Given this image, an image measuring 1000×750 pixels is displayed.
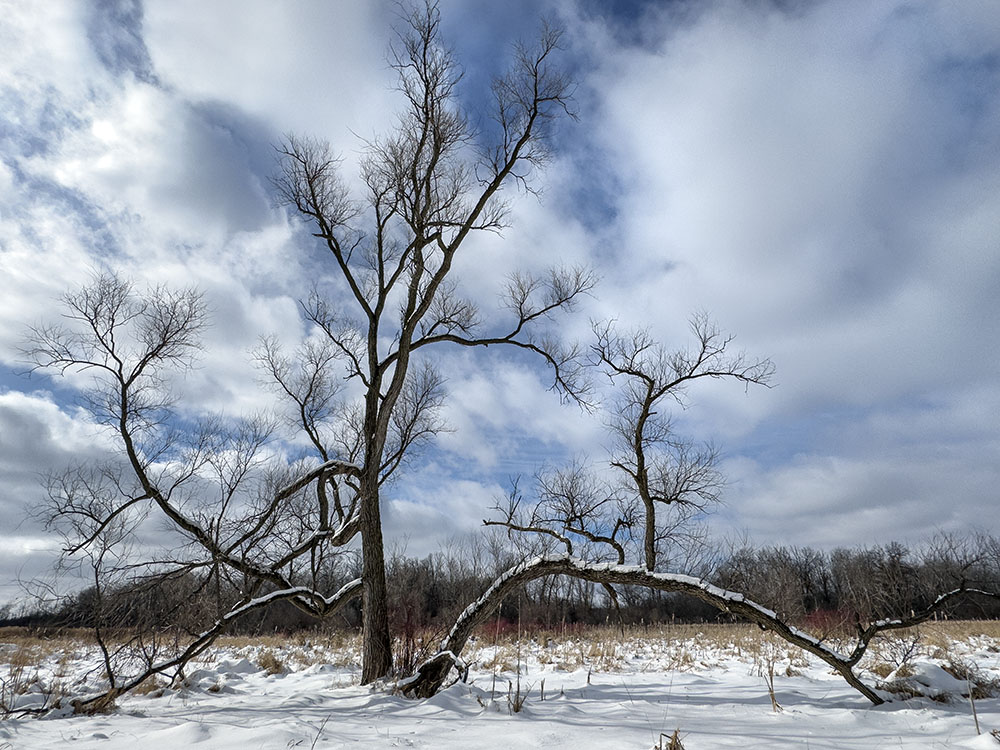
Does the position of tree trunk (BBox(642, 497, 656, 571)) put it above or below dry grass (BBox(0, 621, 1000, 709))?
above

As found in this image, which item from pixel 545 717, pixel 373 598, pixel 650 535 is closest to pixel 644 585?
pixel 545 717

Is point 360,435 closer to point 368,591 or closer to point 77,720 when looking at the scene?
point 368,591

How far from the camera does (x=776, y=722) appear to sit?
440cm

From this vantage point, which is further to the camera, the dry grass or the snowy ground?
the dry grass

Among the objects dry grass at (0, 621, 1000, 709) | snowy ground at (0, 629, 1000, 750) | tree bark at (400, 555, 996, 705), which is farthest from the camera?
dry grass at (0, 621, 1000, 709)

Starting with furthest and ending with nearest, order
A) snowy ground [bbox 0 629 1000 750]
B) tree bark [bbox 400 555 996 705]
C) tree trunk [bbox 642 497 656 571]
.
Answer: tree trunk [bbox 642 497 656 571]
tree bark [bbox 400 555 996 705]
snowy ground [bbox 0 629 1000 750]

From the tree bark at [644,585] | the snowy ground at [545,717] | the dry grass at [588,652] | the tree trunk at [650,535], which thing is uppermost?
the tree trunk at [650,535]

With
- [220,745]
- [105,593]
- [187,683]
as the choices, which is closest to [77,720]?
[220,745]

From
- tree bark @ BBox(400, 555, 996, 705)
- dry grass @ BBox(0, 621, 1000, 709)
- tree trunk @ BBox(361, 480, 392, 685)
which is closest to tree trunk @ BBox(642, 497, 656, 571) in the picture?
dry grass @ BBox(0, 621, 1000, 709)

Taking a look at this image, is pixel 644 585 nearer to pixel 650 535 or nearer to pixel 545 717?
pixel 545 717

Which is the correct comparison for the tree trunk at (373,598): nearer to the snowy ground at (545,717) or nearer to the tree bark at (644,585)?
the snowy ground at (545,717)

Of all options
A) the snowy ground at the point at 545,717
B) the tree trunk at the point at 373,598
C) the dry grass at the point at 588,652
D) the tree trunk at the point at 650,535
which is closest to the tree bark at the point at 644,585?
the snowy ground at the point at 545,717

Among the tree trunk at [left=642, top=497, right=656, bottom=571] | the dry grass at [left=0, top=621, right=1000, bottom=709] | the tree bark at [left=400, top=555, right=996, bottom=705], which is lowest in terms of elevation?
the dry grass at [left=0, top=621, right=1000, bottom=709]

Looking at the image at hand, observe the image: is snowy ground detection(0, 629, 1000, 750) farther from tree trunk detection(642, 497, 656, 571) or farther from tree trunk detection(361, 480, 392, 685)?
tree trunk detection(642, 497, 656, 571)
